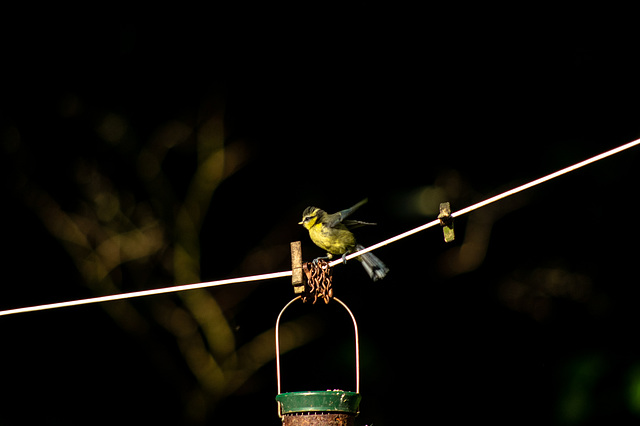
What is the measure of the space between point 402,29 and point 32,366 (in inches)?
161

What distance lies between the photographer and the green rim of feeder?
2.32m

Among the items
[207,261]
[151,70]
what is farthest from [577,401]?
[151,70]

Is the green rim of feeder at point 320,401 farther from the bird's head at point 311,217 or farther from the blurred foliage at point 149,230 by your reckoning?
the blurred foliage at point 149,230

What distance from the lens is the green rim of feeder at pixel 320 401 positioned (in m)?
2.32

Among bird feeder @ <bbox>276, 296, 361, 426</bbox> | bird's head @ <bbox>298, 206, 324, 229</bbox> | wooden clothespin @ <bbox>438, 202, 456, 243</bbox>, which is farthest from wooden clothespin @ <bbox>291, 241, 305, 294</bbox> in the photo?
bird's head @ <bbox>298, 206, 324, 229</bbox>

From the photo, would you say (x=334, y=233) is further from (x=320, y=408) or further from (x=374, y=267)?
(x=320, y=408)

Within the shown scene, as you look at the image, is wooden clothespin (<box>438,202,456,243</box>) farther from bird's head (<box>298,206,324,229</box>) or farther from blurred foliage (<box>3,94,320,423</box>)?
blurred foliage (<box>3,94,320,423</box>)

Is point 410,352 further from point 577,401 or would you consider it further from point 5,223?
point 5,223

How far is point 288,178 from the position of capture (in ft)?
21.6

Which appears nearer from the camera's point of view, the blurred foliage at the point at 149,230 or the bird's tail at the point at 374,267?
the bird's tail at the point at 374,267

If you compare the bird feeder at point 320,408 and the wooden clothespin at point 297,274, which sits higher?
the wooden clothespin at point 297,274

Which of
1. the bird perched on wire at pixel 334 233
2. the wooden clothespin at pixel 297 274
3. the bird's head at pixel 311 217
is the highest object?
the bird's head at pixel 311 217

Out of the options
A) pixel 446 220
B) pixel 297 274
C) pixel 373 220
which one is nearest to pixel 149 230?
pixel 373 220

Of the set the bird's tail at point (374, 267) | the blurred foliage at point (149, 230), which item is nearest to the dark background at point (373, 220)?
the blurred foliage at point (149, 230)
